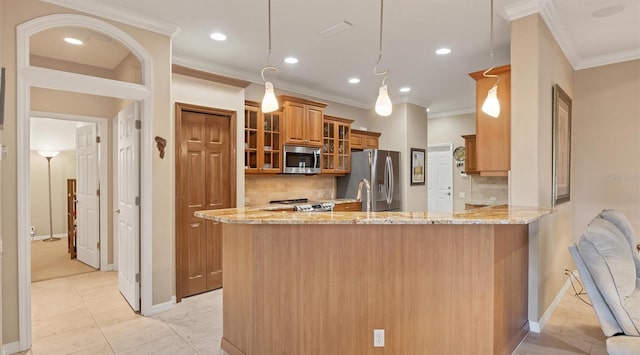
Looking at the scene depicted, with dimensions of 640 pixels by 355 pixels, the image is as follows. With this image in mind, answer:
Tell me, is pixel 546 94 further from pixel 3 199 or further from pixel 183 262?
pixel 3 199

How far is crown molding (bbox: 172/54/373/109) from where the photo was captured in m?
4.32

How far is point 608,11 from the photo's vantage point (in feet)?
10.1

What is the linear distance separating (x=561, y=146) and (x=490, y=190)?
2.35m

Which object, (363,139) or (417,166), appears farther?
(417,166)

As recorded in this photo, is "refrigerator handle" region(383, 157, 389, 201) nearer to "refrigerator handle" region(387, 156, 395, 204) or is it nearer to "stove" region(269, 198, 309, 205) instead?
"refrigerator handle" region(387, 156, 395, 204)

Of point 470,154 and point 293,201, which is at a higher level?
point 470,154

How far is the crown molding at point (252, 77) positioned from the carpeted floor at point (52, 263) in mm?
3347

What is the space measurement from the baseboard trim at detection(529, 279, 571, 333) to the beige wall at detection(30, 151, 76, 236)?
27.1ft

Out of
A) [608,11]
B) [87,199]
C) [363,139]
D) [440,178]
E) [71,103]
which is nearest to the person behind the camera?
[608,11]

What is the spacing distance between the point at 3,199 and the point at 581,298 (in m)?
5.47

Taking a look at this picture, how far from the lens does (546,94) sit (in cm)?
318

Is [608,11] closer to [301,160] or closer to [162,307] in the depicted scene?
[301,160]

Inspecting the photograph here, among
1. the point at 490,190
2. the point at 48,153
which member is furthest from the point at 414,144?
the point at 48,153

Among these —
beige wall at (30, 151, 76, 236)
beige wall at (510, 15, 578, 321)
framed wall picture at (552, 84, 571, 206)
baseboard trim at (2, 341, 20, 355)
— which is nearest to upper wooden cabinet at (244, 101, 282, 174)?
baseboard trim at (2, 341, 20, 355)
